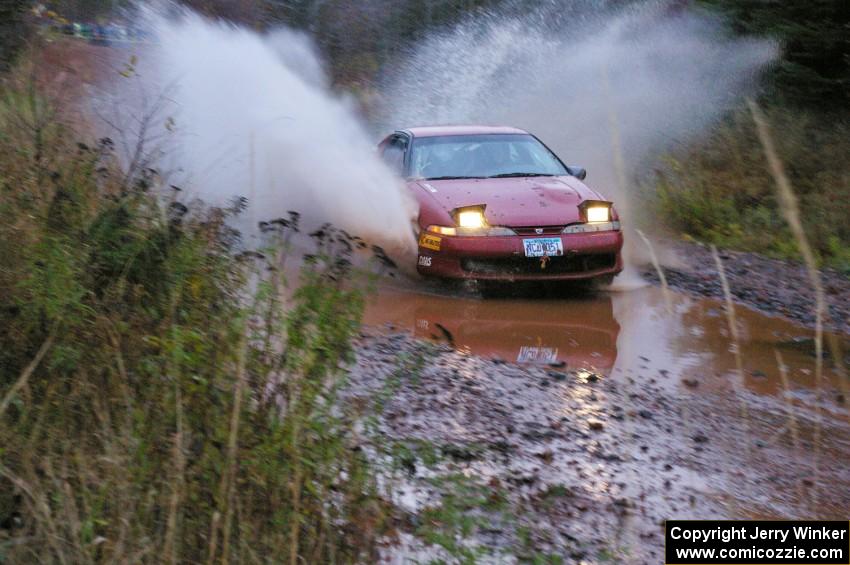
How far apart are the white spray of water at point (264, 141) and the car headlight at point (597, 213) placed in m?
1.56

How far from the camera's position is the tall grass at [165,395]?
3273 millimetres

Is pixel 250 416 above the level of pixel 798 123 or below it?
below

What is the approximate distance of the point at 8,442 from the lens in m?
3.56

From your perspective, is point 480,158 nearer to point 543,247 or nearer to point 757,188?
point 543,247

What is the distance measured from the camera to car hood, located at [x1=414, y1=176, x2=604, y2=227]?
8953 mm

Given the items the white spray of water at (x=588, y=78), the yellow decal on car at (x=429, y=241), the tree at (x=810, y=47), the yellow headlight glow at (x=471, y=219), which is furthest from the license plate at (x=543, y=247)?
the tree at (x=810, y=47)

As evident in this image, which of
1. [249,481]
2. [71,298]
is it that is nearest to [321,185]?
[71,298]

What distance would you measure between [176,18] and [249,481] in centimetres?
1431

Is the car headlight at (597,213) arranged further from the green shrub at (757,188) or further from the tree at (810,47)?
the tree at (810,47)

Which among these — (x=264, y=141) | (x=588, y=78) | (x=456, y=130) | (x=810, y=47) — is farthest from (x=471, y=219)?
(x=588, y=78)

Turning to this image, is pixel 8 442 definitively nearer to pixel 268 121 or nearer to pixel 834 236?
pixel 268 121

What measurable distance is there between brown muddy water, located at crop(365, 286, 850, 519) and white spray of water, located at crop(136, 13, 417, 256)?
1.09m

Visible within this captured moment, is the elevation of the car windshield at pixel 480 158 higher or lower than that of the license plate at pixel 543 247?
higher

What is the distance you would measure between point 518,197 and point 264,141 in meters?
3.55
